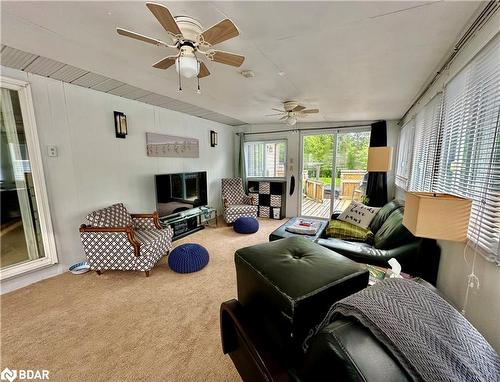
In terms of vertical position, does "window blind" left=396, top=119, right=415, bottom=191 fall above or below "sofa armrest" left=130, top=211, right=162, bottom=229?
above

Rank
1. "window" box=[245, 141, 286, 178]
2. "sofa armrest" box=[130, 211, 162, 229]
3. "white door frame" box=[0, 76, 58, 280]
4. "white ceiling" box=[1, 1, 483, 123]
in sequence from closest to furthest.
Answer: "white ceiling" box=[1, 1, 483, 123] < "white door frame" box=[0, 76, 58, 280] < "sofa armrest" box=[130, 211, 162, 229] < "window" box=[245, 141, 286, 178]

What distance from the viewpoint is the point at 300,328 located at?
835 mm

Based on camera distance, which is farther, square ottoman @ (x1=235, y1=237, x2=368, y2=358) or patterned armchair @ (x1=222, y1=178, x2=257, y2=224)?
patterned armchair @ (x1=222, y1=178, x2=257, y2=224)

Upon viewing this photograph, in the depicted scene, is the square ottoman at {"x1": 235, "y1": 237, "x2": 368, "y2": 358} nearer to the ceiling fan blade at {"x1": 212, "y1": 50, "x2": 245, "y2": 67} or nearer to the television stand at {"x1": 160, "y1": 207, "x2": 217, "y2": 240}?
the ceiling fan blade at {"x1": 212, "y1": 50, "x2": 245, "y2": 67}

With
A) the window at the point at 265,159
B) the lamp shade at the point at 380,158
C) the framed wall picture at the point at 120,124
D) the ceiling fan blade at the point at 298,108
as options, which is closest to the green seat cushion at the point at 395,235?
the lamp shade at the point at 380,158

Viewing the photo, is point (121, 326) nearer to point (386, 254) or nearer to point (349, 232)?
point (386, 254)

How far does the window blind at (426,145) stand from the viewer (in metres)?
2.06

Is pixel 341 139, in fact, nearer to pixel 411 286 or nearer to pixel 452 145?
pixel 452 145

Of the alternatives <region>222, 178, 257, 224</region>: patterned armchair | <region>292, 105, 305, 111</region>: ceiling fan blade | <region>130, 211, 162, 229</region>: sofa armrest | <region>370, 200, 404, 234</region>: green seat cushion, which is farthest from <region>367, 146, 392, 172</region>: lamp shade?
<region>130, 211, 162, 229</region>: sofa armrest

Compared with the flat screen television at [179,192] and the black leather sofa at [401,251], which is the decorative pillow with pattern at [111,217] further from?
the black leather sofa at [401,251]

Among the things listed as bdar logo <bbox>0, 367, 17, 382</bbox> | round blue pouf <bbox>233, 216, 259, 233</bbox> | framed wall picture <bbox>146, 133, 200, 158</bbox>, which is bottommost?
bdar logo <bbox>0, 367, 17, 382</bbox>

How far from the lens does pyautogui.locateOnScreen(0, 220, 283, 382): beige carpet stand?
1455 millimetres

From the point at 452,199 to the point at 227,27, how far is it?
1569mm

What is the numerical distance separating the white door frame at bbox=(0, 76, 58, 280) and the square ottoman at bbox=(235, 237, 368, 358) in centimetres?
270
